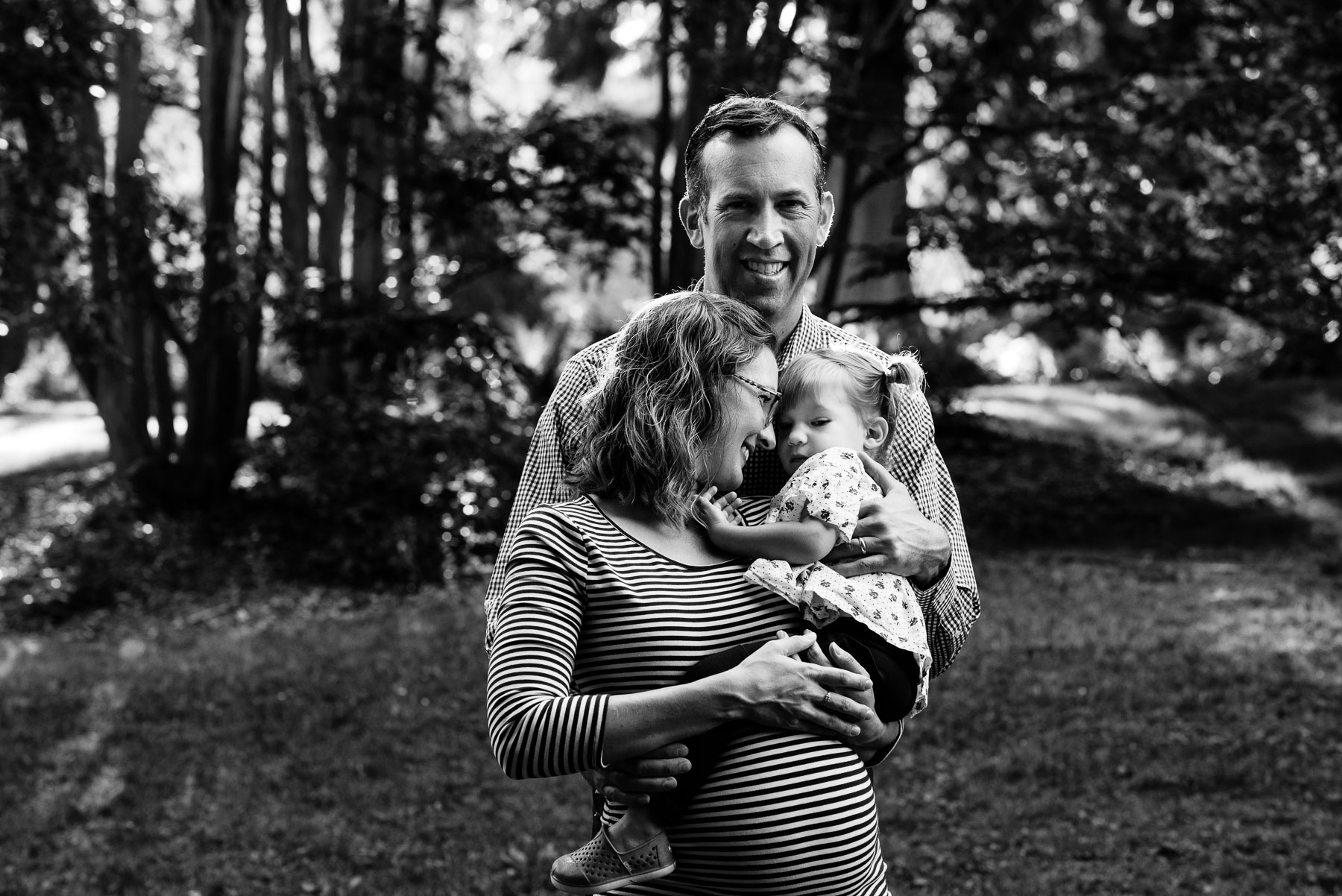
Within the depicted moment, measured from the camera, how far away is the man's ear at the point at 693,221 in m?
2.83

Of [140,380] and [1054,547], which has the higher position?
[140,380]

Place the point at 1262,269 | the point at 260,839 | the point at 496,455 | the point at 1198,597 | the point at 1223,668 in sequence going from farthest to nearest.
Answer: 1. the point at 496,455
2. the point at 1262,269
3. the point at 1198,597
4. the point at 1223,668
5. the point at 260,839

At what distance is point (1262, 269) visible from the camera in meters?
9.98

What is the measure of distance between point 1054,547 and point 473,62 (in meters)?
9.56

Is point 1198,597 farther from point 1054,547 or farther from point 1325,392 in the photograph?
point 1325,392

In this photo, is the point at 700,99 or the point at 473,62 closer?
the point at 700,99

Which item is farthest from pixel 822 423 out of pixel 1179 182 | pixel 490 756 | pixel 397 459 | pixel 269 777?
pixel 1179 182

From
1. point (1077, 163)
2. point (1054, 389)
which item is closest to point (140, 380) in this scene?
point (1077, 163)

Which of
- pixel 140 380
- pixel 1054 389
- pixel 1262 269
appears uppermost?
pixel 1262 269

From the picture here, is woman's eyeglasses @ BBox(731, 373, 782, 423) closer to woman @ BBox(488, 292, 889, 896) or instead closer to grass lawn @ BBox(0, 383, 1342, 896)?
woman @ BBox(488, 292, 889, 896)

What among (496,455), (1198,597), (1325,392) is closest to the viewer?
(1198,597)

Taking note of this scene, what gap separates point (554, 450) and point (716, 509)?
0.52m

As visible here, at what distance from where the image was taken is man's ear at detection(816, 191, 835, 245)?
9.20ft

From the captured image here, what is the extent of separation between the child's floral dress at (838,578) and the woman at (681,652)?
0.04 metres
